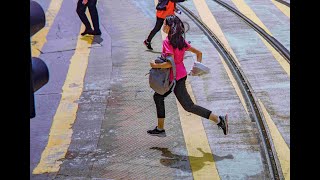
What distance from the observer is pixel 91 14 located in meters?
13.3

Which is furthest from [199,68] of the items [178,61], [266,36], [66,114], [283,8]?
[283,8]

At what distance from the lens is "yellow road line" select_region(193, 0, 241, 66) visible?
12866mm

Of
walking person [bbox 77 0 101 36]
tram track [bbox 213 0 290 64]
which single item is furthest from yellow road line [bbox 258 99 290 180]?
walking person [bbox 77 0 101 36]

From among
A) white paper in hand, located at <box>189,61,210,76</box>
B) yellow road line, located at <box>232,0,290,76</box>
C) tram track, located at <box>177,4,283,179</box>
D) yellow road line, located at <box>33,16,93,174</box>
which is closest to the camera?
tram track, located at <box>177,4,283,179</box>

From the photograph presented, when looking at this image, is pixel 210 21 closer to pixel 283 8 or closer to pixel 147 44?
pixel 283 8

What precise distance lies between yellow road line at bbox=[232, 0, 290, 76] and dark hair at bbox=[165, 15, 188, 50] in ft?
12.2

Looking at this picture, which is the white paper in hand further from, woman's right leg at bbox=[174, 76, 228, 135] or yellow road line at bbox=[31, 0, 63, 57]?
yellow road line at bbox=[31, 0, 63, 57]

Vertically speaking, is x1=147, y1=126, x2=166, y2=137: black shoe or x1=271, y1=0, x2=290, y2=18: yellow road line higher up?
x1=147, y1=126, x2=166, y2=137: black shoe

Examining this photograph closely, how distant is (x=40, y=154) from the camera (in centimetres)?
844

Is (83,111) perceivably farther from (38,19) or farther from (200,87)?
(38,19)

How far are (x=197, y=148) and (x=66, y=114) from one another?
251cm

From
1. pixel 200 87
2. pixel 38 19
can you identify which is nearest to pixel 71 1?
pixel 200 87

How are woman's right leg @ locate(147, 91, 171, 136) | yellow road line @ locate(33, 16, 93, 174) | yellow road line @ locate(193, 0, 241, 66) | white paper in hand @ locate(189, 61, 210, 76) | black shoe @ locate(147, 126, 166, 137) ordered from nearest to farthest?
yellow road line @ locate(33, 16, 93, 174)
white paper in hand @ locate(189, 61, 210, 76)
woman's right leg @ locate(147, 91, 171, 136)
black shoe @ locate(147, 126, 166, 137)
yellow road line @ locate(193, 0, 241, 66)
